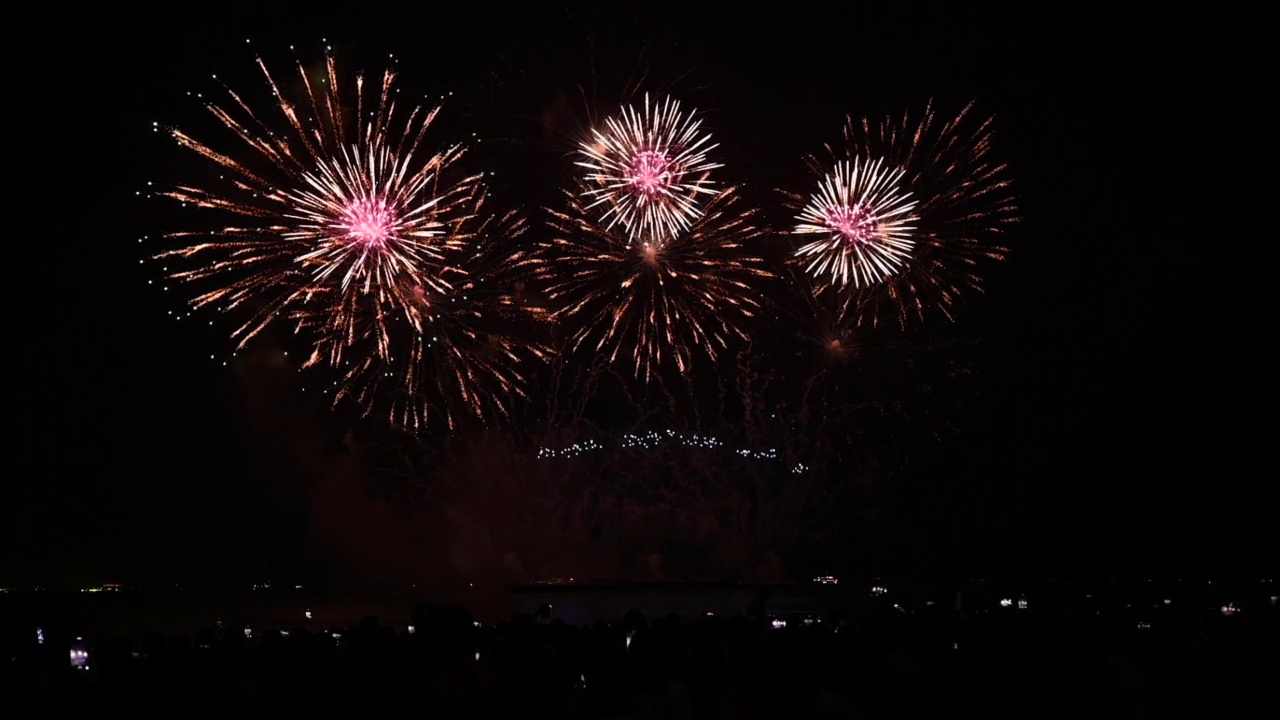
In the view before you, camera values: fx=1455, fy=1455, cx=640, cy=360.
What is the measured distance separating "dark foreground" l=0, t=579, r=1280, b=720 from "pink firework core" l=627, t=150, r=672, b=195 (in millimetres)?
14761

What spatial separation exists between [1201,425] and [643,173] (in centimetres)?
3385

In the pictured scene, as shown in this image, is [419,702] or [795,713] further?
[419,702]

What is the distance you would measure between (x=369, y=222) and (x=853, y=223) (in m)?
9.03

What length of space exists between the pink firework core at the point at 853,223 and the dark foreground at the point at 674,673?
15.6 metres

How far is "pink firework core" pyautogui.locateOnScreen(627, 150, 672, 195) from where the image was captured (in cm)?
2631

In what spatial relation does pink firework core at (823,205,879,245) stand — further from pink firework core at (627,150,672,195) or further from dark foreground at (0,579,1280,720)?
dark foreground at (0,579,1280,720)

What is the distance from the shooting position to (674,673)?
842 cm

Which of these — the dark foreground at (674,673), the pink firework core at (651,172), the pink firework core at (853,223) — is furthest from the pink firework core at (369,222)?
the dark foreground at (674,673)

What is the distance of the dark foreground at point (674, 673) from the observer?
5879 mm

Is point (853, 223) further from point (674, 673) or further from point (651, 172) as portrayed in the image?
point (674, 673)

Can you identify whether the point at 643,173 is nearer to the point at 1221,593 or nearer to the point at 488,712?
the point at 488,712

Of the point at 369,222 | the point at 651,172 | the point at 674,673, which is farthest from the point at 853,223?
the point at 674,673

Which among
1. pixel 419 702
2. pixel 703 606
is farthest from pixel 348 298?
pixel 703 606

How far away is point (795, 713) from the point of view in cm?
526
